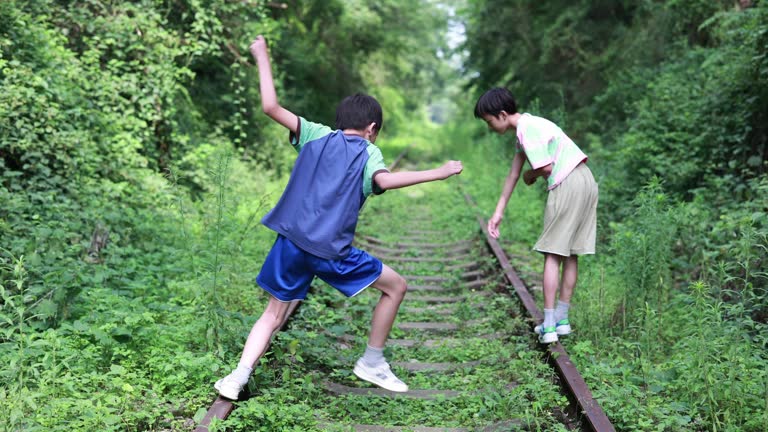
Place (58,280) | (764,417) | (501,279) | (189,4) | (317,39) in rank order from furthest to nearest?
1. (317,39)
2. (189,4)
3. (501,279)
4. (58,280)
5. (764,417)

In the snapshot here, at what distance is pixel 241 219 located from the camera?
8945mm

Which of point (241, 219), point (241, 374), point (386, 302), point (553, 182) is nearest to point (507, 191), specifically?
point (553, 182)

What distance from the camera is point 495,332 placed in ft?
17.6

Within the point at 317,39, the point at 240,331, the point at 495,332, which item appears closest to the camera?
the point at 240,331

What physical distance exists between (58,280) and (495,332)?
11.2ft

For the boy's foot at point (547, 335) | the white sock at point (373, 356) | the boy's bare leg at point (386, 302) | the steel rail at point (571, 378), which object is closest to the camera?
the steel rail at point (571, 378)

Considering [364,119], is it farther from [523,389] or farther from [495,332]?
[495,332]

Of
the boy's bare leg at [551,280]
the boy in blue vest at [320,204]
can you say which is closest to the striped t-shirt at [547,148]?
the boy's bare leg at [551,280]

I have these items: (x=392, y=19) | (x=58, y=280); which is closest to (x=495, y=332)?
(x=58, y=280)

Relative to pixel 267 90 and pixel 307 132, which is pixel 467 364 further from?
pixel 267 90

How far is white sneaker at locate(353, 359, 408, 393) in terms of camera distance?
13.4 ft

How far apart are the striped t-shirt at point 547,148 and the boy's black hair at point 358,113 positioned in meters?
1.23

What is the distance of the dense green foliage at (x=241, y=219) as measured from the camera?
3871 mm

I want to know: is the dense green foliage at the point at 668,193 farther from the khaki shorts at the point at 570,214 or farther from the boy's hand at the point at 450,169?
the boy's hand at the point at 450,169
